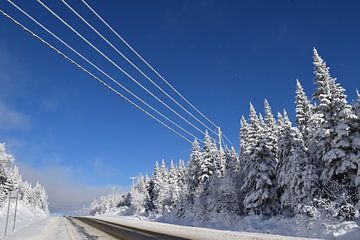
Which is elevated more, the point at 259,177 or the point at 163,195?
the point at 163,195

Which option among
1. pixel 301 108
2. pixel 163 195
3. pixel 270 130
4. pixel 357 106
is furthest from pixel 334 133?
pixel 163 195

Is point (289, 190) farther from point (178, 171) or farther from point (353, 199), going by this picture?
point (178, 171)

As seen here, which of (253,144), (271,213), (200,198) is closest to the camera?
(271,213)

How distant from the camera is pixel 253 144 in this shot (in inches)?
1544

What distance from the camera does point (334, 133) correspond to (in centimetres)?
2758

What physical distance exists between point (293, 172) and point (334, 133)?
6031 mm

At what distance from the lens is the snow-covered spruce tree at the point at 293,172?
30.0 meters

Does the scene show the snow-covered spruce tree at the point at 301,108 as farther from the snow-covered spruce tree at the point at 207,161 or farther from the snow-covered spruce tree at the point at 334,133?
the snow-covered spruce tree at the point at 207,161

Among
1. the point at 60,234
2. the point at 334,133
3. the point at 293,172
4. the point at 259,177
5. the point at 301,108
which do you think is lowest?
the point at 60,234

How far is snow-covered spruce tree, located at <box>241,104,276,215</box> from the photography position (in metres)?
36.8

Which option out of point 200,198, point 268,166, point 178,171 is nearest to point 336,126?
point 268,166

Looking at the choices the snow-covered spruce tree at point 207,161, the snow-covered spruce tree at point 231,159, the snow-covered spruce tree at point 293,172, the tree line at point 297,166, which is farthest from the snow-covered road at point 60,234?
the snow-covered spruce tree at point 231,159

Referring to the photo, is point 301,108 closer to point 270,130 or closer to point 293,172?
point 270,130

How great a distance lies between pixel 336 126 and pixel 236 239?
16598mm
